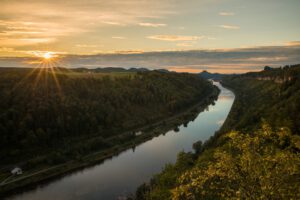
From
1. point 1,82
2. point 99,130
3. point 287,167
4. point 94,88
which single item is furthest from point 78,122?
point 287,167

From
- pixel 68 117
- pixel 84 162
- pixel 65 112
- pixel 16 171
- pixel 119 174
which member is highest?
pixel 65 112

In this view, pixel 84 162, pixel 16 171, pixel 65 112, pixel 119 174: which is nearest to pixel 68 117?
pixel 65 112

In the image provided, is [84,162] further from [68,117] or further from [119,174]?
[68,117]

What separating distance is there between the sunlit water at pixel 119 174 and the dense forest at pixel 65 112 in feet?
29.1

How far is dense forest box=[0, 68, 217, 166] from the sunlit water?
888 centimetres

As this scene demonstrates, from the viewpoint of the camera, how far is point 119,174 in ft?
194

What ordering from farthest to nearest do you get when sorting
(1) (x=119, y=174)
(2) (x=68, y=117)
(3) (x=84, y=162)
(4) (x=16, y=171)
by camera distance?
1. (2) (x=68, y=117)
2. (3) (x=84, y=162)
3. (4) (x=16, y=171)
4. (1) (x=119, y=174)

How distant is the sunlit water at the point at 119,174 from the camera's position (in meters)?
50.6

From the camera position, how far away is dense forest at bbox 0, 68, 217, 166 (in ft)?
236

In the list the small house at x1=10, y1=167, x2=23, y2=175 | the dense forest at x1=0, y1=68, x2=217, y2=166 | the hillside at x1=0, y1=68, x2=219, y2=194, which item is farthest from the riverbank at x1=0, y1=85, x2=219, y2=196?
the dense forest at x1=0, y1=68, x2=217, y2=166

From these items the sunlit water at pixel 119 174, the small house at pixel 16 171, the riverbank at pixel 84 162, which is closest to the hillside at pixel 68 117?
the riverbank at pixel 84 162

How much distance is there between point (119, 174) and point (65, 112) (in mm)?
37827

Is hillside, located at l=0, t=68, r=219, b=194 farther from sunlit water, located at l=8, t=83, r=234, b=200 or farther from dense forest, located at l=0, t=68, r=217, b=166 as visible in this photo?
sunlit water, located at l=8, t=83, r=234, b=200

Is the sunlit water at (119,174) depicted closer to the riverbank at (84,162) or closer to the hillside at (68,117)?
→ the riverbank at (84,162)
